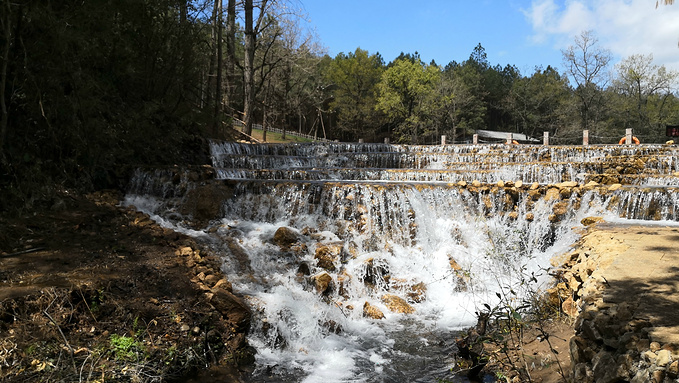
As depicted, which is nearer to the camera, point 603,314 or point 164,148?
point 603,314

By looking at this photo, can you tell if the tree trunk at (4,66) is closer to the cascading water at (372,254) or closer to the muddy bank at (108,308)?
the muddy bank at (108,308)

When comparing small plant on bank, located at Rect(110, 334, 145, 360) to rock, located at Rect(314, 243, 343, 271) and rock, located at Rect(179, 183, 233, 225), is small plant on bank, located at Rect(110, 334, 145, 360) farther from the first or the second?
rock, located at Rect(179, 183, 233, 225)

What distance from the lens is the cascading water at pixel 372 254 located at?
15.5 ft

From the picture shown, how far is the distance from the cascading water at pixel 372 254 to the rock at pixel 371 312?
0.02 meters

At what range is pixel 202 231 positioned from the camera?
24.7ft

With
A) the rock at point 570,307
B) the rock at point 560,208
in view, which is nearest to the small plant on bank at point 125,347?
the rock at point 570,307

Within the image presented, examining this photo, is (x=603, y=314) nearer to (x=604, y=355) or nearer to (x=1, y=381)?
(x=604, y=355)

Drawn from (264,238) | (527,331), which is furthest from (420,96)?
(527,331)

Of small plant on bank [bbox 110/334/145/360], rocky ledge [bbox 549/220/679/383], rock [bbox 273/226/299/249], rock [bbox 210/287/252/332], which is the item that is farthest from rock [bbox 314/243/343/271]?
small plant on bank [bbox 110/334/145/360]

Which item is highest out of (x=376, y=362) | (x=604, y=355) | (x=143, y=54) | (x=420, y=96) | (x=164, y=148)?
(x=420, y=96)

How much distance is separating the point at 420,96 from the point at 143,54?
27.5 meters

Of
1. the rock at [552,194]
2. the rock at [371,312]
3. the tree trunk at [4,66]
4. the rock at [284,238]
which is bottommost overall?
the rock at [371,312]

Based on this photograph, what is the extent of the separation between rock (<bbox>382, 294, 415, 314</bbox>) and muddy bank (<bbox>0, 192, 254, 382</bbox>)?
232 centimetres

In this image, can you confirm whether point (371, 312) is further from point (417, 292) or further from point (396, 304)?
point (417, 292)
